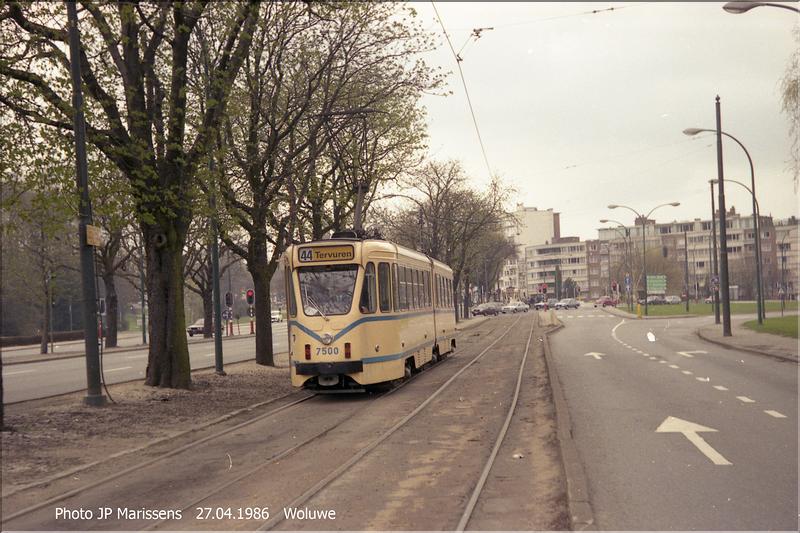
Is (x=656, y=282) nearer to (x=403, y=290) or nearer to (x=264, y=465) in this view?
(x=403, y=290)

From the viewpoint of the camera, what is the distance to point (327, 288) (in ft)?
53.3

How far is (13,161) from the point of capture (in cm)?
1318

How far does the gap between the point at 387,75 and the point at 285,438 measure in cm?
1427

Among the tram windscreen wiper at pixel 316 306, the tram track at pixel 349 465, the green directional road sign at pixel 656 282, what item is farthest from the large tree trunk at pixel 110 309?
the green directional road sign at pixel 656 282

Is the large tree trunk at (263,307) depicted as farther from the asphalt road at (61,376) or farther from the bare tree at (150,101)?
the bare tree at (150,101)

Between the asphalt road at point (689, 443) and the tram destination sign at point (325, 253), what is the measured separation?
5252mm

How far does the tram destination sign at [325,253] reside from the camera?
1625cm

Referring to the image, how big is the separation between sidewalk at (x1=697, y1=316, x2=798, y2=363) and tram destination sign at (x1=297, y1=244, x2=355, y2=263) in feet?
42.6

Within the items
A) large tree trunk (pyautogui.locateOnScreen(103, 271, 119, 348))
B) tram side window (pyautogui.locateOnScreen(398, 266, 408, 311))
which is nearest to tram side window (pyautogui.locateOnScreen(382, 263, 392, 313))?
tram side window (pyautogui.locateOnScreen(398, 266, 408, 311))

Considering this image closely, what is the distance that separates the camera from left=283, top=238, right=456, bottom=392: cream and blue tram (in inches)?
623

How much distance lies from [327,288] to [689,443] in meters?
8.29

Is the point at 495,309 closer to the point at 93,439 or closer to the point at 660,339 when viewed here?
the point at 660,339

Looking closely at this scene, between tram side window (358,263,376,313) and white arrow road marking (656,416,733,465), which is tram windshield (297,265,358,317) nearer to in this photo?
tram side window (358,263,376,313)

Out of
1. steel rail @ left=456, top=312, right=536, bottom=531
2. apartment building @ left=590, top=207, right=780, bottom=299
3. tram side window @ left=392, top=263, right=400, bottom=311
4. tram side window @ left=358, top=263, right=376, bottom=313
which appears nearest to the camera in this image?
steel rail @ left=456, top=312, right=536, bottom=531
